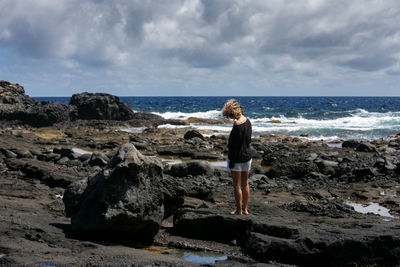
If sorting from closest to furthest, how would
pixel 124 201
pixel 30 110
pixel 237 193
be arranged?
pixel 124 201, pixel 237 193, pixel 30 110

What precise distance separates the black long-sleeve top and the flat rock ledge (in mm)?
992

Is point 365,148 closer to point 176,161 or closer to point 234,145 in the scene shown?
point 176,161

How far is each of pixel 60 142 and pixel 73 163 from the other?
8.51 meters

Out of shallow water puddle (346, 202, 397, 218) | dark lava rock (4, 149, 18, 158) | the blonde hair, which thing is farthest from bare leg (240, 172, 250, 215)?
dark lava rock (4, 149, 18, 158)

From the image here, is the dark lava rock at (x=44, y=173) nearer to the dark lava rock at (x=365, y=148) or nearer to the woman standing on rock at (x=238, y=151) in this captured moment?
the woman standing on rock at (x=238, y=151)

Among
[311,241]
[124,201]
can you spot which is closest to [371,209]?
[311,241]

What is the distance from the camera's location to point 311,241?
5102 millimetres

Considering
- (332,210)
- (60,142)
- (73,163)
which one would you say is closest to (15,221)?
(332,210)

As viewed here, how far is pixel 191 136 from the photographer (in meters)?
26.6

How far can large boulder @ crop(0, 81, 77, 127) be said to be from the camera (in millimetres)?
33750

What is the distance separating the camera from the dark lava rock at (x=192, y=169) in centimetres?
1271

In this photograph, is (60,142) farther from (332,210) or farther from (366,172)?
(332,210)

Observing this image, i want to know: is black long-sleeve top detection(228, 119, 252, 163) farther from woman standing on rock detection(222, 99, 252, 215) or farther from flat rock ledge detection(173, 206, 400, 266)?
flat rock ledge detection(173, 206, 400, 266)

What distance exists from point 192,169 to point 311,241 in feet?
26.2
